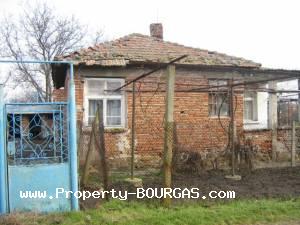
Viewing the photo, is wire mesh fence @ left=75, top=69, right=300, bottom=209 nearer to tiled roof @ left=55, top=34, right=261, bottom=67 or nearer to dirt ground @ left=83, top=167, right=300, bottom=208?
dirt ground @ left=83, top=167, right=300, bottom=208

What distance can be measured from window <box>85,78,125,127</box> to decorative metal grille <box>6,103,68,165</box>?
5.52 meters

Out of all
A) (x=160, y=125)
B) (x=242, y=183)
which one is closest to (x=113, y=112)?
(x=160, y=125)

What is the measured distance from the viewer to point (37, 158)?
257 inches

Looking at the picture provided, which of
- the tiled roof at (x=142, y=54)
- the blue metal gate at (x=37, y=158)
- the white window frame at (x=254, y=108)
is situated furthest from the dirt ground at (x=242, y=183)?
the tiled roof at (x=142, y=54)

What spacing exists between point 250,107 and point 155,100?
4011 millimetres

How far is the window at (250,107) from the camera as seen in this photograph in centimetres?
1437

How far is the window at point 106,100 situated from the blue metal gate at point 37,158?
5.56 metres

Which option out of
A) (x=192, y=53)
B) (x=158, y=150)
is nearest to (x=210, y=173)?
(x=158, y=150)

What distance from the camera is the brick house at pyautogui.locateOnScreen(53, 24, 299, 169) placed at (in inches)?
479

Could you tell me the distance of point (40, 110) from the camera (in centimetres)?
655

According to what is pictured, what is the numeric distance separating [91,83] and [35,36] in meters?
18.6

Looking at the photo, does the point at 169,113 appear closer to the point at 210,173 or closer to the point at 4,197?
the point at 4,197

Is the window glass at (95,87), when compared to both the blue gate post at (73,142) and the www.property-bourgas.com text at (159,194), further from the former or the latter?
the blue gate post at (73,142)

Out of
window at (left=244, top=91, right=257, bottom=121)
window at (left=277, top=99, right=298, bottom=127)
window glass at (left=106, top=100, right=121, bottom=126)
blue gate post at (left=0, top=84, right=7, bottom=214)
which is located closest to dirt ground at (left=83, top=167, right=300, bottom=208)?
blue gate post at (left=0, top=84, right=7, bottom=214)
